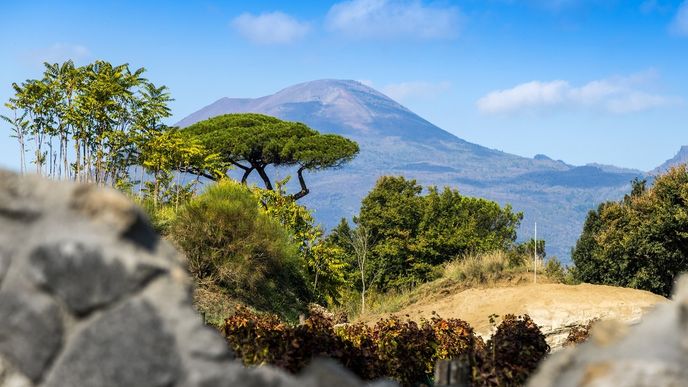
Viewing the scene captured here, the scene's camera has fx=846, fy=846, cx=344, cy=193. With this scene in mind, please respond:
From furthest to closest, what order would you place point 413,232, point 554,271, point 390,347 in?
point 413,232 < point 554,271 < point 390,347

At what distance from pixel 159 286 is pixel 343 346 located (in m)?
6.14

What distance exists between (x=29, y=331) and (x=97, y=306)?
34 cm

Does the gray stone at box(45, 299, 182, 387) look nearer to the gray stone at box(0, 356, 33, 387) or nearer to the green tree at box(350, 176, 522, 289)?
the gray stone at box(0, 356, 33, 387)

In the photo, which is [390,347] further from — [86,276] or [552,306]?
[86,276]

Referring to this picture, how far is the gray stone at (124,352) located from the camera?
2.95 m

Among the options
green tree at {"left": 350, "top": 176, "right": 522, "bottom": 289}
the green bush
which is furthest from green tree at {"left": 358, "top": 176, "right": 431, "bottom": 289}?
the green bush

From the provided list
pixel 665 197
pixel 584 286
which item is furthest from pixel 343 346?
pixel 665 197

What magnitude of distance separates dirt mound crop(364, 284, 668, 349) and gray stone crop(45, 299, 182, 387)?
14180 millimetres

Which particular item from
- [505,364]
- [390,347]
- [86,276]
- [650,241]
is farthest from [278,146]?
[86,276]

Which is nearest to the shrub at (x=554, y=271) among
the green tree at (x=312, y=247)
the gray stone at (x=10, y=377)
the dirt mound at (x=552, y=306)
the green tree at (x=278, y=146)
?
the dirt mound at (x=552, y=306)

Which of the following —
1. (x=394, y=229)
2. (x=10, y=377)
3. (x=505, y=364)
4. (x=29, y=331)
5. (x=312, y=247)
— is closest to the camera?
(x=29, y=331)

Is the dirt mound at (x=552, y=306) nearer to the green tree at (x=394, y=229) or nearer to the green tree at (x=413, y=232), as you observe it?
the green tree at (x=413, y=232)

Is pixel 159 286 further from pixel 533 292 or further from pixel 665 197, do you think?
pixel 665 197

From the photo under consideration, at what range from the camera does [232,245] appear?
17594 mm
